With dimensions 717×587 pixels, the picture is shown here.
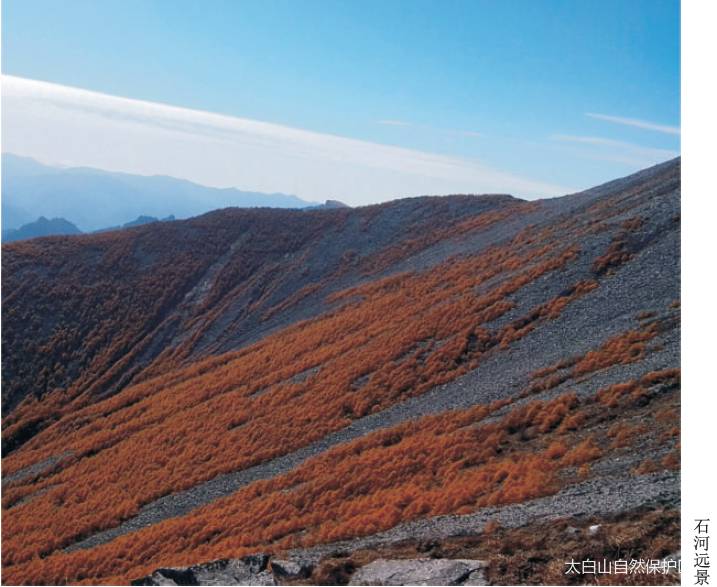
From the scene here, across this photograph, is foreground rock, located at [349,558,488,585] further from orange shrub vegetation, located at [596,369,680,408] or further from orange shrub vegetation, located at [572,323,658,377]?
orange shrub vegetation, located at [572,323,658,377]

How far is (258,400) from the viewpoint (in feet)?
108

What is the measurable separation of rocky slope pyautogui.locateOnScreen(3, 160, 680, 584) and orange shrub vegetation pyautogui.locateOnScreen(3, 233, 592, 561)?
0.60 ft

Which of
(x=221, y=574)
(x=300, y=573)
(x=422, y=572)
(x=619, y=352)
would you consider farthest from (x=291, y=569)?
(x=619, y=352)

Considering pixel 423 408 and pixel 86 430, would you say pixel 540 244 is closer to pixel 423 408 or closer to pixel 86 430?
pixel 423 408

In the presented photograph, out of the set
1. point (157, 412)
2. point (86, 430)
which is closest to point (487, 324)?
point (157, 412)

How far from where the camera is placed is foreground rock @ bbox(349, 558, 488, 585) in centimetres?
1145

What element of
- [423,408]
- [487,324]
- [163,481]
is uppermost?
[487,324]

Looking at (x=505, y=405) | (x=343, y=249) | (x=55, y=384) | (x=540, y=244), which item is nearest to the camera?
(x=505, y=405)

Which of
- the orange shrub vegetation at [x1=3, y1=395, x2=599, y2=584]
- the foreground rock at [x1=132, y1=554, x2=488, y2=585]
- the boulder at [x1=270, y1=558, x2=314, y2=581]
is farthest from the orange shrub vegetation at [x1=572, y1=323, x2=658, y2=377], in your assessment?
the boulder at [x1=270, y1=558, x2=314, y2=581]

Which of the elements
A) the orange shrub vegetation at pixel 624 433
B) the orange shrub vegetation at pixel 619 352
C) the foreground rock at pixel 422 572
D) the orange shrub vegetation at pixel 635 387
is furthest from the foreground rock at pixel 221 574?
the orange shrub vegetation at pixel 619 352

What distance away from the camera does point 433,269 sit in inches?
1913

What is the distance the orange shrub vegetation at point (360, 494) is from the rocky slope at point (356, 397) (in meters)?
0.10

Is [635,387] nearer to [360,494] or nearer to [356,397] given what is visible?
[360,494]

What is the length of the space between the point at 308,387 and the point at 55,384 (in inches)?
1115
